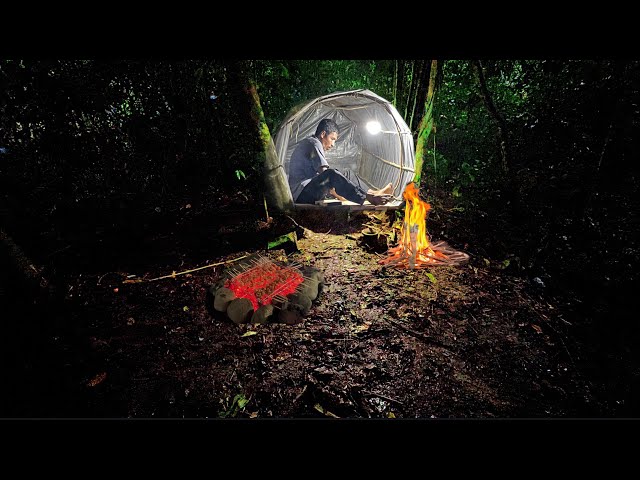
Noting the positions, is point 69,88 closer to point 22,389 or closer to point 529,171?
point 22,389

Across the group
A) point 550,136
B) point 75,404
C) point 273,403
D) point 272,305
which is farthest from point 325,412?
point 550,136

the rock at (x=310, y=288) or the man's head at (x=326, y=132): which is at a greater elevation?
the man's head at (x=326, y=132)

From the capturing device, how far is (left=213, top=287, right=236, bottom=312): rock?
11.5 ft

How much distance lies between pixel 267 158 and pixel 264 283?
110 inches

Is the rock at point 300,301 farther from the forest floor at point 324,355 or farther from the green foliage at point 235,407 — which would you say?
the green foliage at point 235,407

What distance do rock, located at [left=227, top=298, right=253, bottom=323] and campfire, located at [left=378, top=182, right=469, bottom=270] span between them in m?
2.44

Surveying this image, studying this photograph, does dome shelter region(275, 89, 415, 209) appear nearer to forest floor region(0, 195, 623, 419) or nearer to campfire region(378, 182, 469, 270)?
campfire region(378, 182, 469, 270)

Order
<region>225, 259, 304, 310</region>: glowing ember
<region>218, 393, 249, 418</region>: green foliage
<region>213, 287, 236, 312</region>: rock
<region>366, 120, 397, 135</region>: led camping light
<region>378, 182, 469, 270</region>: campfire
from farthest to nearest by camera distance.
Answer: <region>366, 120, 397, 135</region>: led camping light
<region>378, 182, 469, 270</region>: campfire
<region>225, 259, 304, 310</region>: glowing ember
<region>213, 287, 236, 312</region>: rock
<region>218, 393, 249, 418</region>: green foliage

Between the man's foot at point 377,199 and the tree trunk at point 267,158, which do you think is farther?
Result: the man's foot at point 377,199

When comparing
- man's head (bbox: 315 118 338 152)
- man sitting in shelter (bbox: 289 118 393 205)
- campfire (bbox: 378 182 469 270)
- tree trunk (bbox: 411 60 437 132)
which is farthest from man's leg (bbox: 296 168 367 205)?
tree trunk (bbox: 411 60 437 132)

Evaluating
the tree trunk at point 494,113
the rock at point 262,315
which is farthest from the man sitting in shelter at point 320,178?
the rock at point 262,315

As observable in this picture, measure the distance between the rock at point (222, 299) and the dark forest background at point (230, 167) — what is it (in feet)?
7.44

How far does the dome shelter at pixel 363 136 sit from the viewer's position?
661 centimetres

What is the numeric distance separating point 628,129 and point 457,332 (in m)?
3.44
